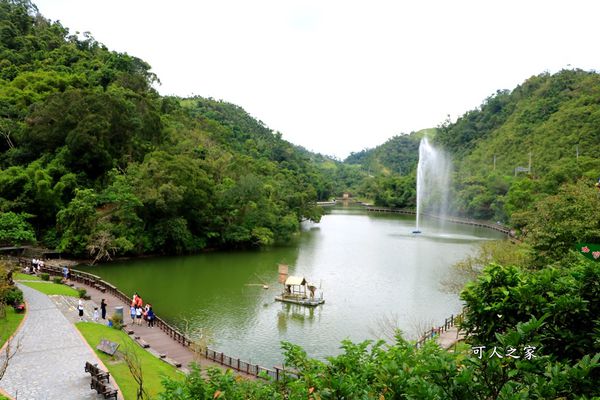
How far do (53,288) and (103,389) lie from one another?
15.0m

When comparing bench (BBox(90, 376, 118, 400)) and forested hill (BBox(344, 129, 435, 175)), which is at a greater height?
forested hill (BBox(344, 129, 435, 175))

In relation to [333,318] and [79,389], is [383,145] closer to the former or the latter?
[333,318]

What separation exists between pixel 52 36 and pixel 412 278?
222ft

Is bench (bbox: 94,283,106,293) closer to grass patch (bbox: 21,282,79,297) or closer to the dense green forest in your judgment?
grass patch (bbox: 21,282,79,297)

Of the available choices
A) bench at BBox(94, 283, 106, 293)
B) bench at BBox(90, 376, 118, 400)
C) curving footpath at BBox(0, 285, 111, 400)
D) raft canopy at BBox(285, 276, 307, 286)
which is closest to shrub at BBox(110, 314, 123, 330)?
curving footpath at BBox(0, 285, 111, 400)

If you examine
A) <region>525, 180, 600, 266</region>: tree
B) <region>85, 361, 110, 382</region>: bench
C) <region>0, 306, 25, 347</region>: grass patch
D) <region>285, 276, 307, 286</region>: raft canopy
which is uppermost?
<region>525, 180, 600, 266</region>: tree

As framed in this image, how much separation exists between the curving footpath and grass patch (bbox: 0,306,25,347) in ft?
0.95

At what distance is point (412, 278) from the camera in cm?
3450

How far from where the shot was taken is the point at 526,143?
3671 inches

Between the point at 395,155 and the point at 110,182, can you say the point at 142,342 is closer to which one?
the point at 110,182

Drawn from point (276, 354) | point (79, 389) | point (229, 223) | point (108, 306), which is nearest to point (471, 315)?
point (79, 389)

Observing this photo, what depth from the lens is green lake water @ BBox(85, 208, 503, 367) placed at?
2262cm

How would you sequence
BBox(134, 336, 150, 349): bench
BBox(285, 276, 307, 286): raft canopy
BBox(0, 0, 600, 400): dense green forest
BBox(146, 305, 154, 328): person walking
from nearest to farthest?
BBox(0, 0, 600, 400): dense green forest, BBox(134, 336, 150, 349): bench, BBox(146, 305, 154, 328): person walking, BBox(285, 276, 307, 286): raft canopy

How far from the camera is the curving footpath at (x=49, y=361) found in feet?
44.6
